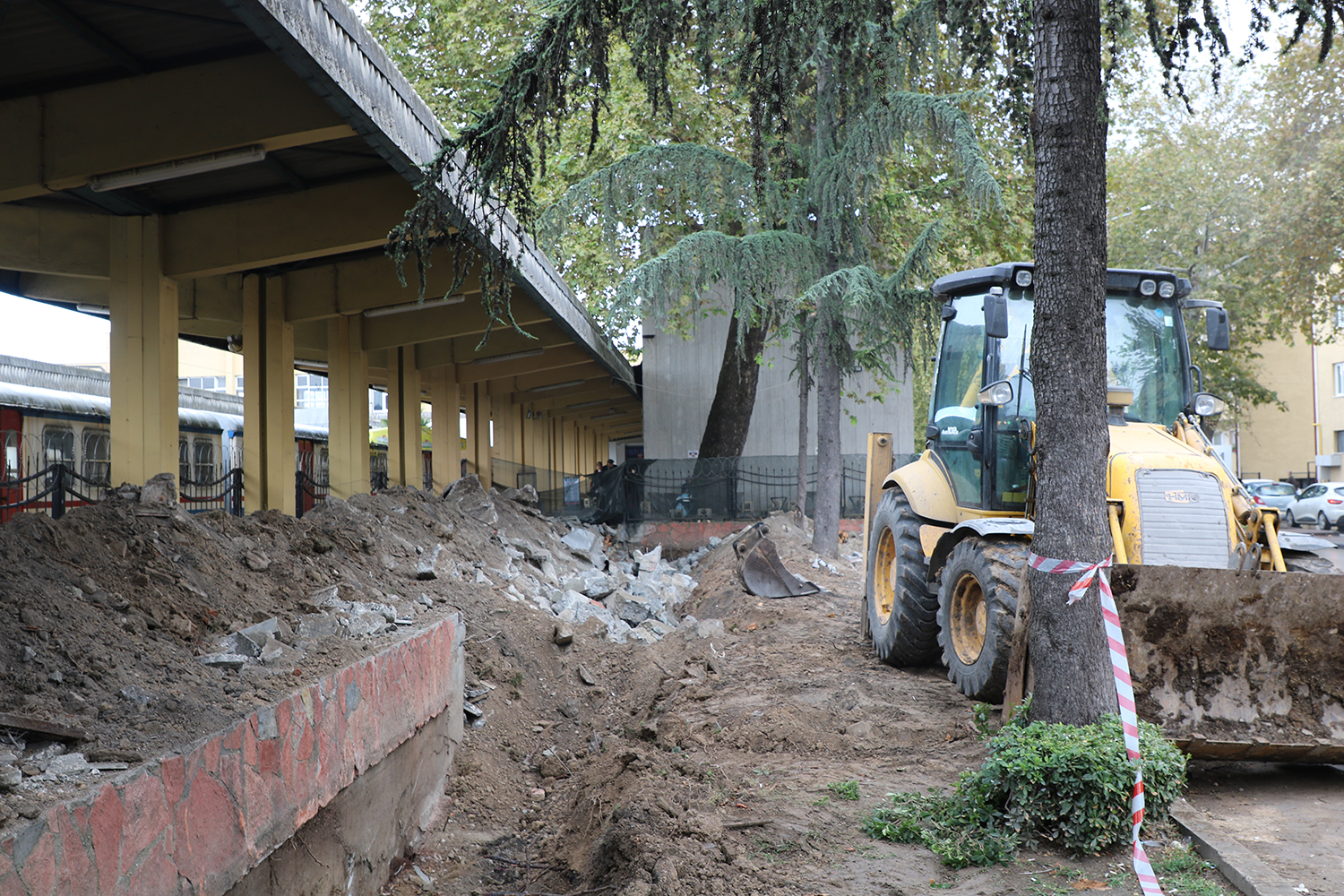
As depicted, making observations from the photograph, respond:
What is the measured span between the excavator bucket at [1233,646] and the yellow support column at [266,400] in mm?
10101

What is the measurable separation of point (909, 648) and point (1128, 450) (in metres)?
2.61

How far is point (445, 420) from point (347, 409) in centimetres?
691

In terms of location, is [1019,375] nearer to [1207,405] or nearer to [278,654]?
[1207,405]

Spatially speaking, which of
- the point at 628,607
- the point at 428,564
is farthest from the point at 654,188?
the point at 428,564

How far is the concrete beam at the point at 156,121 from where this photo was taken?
755cm

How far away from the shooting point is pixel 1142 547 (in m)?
6.73

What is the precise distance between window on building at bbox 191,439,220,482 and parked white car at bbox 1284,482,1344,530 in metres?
34.1

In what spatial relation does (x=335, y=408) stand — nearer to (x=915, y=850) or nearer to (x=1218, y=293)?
(x=915, y=850)

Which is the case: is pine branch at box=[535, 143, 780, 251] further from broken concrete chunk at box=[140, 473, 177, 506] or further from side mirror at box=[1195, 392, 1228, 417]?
side mirror at box=[1195, 392, 1228, 417]

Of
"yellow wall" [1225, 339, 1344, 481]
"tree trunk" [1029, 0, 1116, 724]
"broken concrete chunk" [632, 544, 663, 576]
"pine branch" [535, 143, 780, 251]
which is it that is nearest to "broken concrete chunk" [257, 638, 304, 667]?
"tree trunk" [1029, 0, 1116, 724]

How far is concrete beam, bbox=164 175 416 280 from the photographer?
10258mm

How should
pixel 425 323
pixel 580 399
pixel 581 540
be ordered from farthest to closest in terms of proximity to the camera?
pixel 580 399 < pixel 581 540 < pixel 425 323

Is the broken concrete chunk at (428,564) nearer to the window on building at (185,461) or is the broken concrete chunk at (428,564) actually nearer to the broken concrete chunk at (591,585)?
the broken concrete chunk at (591,585)

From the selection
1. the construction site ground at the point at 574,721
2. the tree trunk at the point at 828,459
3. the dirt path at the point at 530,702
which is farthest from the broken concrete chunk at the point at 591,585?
the tree trunk at the point at 828,459
